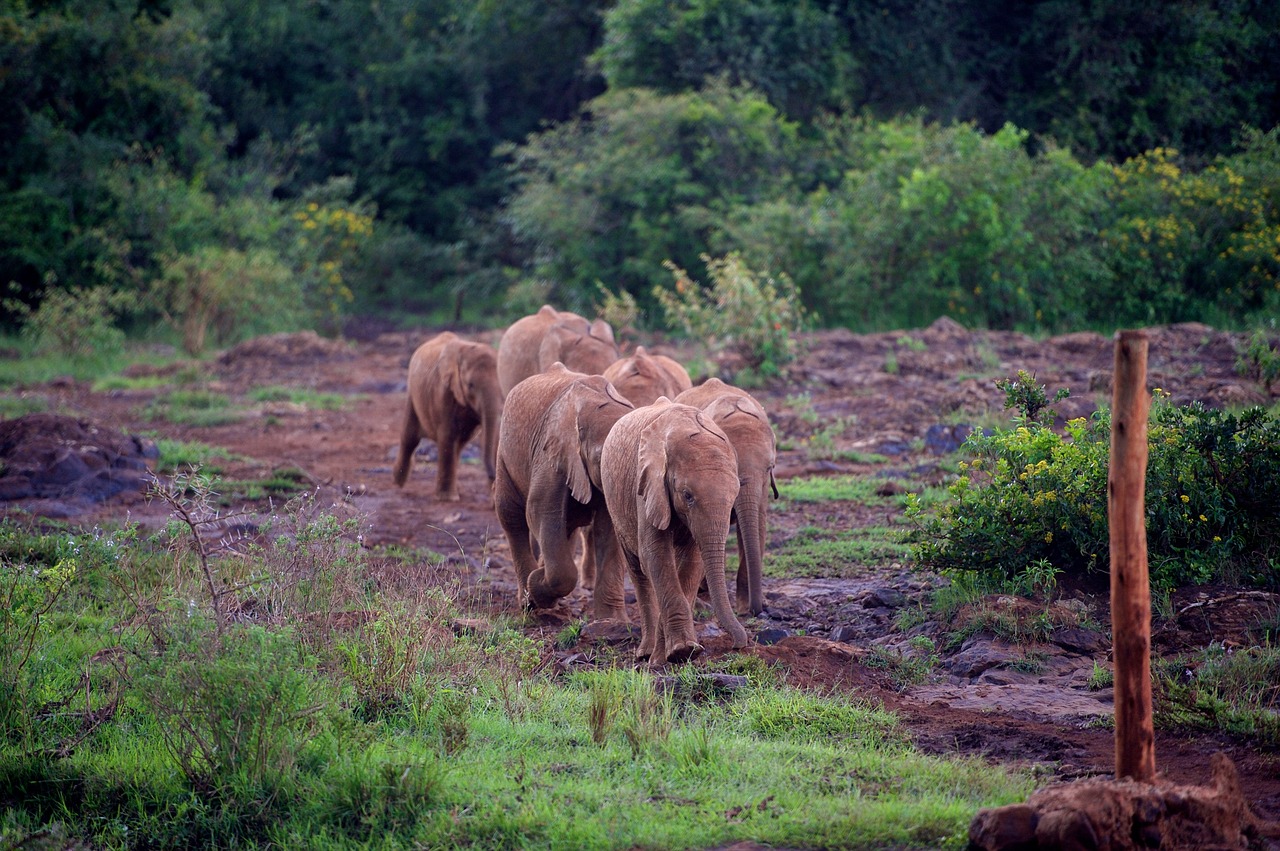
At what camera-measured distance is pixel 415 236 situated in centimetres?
3134

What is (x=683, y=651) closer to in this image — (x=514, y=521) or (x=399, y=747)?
(x=399, y=747)

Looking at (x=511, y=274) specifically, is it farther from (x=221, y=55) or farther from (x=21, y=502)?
(x=21, y=502)

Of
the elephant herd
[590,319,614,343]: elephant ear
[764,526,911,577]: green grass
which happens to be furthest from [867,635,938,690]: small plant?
[590,319,614,343]: elephant ear

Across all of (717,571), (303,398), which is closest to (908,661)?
(717,571)

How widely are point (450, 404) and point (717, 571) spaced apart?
5.91m

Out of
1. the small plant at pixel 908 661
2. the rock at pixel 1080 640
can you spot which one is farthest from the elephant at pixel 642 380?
the rock at pixel 1080 640

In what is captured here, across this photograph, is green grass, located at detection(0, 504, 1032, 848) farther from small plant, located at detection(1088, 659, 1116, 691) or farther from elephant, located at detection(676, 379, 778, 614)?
small plant, located at detection(1088, 659, 1116, 691)

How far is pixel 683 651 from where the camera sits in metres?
7.10

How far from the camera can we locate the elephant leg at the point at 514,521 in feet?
30.3

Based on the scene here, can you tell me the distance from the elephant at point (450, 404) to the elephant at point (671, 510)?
4.20 metres

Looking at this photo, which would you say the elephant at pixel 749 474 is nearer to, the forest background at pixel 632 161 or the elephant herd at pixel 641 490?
the elephant herd at pixel 641 490

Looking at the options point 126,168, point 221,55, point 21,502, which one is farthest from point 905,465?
point 221,55

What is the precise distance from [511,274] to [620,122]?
4.12 metres

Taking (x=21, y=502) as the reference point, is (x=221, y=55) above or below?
above
